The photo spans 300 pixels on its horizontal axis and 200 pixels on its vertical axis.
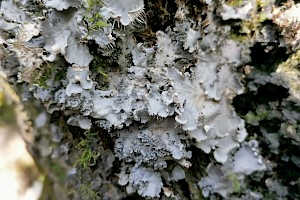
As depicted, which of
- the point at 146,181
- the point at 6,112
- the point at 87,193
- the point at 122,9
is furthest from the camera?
the point at 6,112

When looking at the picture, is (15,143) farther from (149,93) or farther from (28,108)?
(149,93)

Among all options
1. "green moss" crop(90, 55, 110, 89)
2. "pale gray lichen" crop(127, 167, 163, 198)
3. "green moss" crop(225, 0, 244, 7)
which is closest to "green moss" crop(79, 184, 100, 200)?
"pale gray lichen" crop(127, 167, 163, 198)

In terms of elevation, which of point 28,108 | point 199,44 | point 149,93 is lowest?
point 28,108

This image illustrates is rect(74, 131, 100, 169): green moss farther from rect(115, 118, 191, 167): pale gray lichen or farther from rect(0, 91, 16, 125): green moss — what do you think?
rect(0, 91, 16, 125): green moss

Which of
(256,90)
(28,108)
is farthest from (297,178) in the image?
(28,108)

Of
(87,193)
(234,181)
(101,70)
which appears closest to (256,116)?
(234,181)

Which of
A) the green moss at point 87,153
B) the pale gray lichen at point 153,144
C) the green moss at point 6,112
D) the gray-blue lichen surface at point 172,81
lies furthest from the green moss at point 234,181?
the green moss at point 6,112

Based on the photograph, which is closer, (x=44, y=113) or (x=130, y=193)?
(x=130, y=193)

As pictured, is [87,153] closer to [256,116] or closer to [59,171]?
[59,171]

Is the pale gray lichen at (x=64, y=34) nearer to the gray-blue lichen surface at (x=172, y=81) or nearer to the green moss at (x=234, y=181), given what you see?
the gray-blue lichen surface at (x=172, y=81)
